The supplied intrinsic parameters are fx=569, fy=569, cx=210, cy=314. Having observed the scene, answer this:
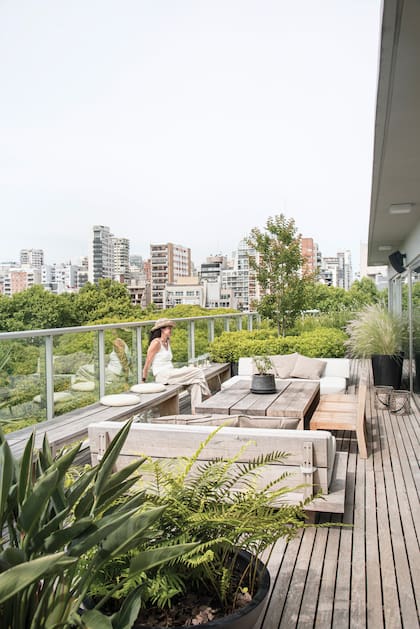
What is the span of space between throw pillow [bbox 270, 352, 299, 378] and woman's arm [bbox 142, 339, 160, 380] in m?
1.78

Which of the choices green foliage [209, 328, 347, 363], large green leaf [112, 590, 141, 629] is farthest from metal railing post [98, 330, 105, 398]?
large green leaf [112, 590, 141, 629]

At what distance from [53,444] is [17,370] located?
84 cm

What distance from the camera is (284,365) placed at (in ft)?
25.8

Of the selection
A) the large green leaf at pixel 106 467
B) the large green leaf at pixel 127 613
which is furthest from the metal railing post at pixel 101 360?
the large green leaf at pixel 127 613

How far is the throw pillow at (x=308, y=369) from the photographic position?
7621 mm

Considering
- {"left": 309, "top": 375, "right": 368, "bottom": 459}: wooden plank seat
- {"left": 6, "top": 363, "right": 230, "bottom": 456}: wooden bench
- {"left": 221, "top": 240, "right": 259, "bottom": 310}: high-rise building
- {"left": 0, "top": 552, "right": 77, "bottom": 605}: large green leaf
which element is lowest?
{"left": 309, "top": 375, "right": 368, "bottom": 459}: wooden plank seat

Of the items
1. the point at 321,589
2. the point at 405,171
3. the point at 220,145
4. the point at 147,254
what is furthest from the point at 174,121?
the point at 321,589

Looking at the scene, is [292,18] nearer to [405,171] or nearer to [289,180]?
[405,171]

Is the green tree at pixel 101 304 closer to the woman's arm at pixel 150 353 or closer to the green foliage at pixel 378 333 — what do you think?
the green foliage at pixel 378 333

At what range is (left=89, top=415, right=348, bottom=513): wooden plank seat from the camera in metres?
3.28

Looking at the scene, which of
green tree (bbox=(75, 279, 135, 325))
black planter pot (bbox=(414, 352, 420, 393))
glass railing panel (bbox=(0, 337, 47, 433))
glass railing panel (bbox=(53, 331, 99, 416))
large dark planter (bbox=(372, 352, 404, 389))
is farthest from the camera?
green tree (bbox=(75, 279, 135, 325))

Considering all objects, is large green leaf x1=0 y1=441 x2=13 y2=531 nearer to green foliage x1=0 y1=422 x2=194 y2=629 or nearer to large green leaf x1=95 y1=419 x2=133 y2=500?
green foliage x1=0 y1=422 x2=194 y2=629

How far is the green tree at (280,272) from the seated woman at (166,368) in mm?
5512

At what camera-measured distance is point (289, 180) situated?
7262 cm
